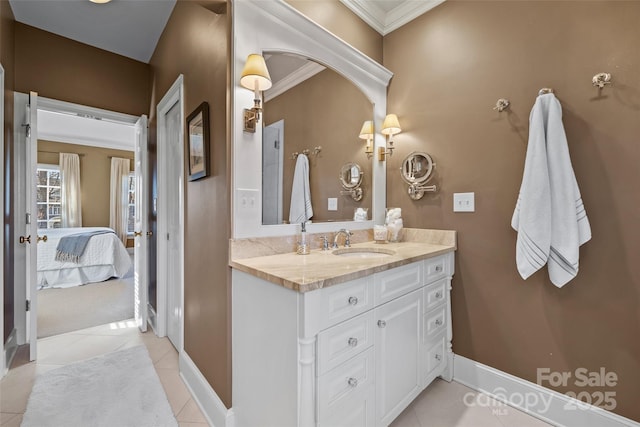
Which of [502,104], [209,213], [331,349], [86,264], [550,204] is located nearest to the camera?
[331,349]

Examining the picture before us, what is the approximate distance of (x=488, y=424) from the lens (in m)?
1.55

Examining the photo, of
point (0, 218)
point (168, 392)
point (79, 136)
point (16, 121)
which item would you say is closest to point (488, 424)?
point (168, 392)

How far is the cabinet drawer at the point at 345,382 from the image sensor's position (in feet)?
3.52

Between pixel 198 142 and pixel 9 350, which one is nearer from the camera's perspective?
pixel 198 142

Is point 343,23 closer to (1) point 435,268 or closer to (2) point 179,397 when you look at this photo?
(1) point 435,268

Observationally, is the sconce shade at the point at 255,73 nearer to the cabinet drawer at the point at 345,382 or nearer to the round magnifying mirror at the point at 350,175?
the round magnifying mirror at the point at 350,175

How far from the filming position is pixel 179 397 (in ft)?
5.79

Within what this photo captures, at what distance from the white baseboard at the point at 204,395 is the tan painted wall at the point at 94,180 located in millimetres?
6132

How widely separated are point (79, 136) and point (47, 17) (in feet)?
15.1

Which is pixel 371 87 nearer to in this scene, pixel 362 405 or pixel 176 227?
pixel 176 227

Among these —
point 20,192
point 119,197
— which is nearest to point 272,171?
point 20,192

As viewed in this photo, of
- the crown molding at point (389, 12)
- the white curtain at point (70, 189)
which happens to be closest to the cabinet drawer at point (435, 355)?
the crown molding at point (389, 12)

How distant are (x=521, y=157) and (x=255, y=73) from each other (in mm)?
1546

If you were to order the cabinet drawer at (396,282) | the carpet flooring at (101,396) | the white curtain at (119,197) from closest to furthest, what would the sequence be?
the cabinet drawer at (396,282) < the carpet flooring at (101,396) < the white curtain at (119,197)
